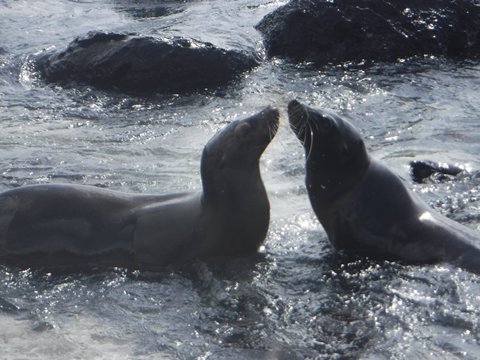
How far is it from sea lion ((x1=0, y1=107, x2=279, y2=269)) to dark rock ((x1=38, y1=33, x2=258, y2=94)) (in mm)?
5158

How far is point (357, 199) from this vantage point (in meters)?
7.61

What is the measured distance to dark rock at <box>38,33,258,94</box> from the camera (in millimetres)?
12516

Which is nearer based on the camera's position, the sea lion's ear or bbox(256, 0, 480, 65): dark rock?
the sea lion's ear

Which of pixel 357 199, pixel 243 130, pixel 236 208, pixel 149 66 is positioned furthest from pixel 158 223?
pixel 149 66

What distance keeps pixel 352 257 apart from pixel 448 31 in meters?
7.14

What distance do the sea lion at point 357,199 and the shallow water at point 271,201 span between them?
196 millimetres

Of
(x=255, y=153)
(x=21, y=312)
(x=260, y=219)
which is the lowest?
(x=21, y=312)

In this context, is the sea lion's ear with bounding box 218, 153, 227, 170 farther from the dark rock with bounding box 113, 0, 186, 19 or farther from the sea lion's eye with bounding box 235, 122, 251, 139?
the dark rock with bounding box 113, 0, 186, 19

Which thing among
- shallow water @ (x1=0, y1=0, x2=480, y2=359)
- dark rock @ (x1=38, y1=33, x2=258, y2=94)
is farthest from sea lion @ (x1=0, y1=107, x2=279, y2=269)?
dark rock @ (x1=38, y1=33, x2=258, y2=94)

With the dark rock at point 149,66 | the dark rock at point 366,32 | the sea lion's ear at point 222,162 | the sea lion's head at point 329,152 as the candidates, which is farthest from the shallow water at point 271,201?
the sea lion's ear at point 222,162

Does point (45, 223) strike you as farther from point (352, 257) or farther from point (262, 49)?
point (262, 49)

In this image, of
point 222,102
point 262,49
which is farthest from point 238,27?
point 222,102

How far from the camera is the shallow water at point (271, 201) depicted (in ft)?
20.4

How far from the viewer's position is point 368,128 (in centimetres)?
1066
